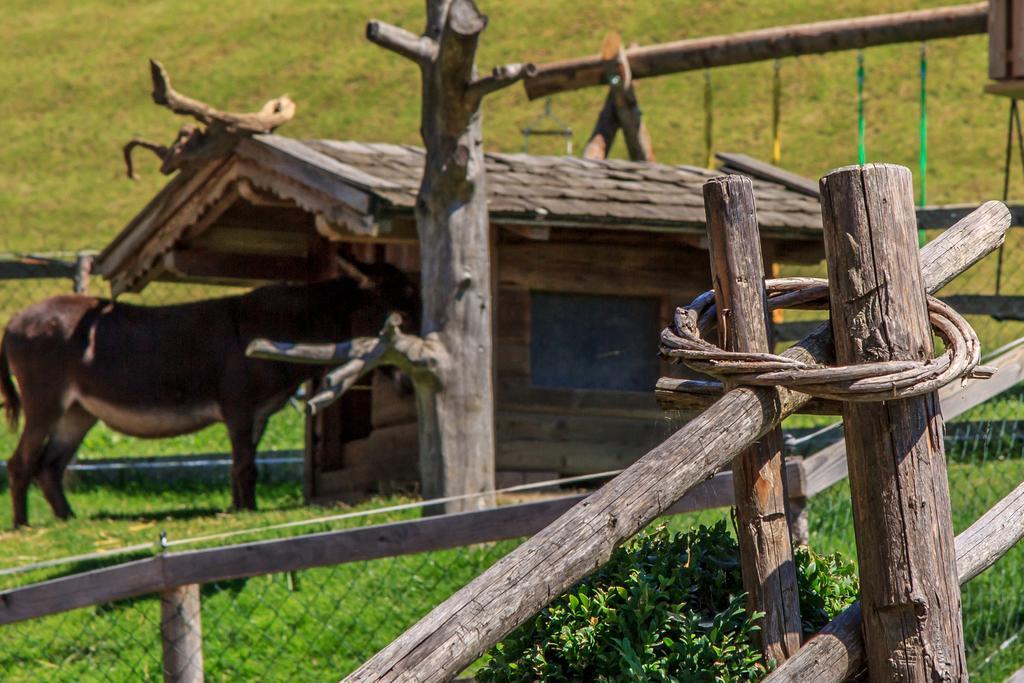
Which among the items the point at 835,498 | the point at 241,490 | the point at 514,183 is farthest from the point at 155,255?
the point at 835,498

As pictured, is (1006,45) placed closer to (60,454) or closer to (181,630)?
(181,630)

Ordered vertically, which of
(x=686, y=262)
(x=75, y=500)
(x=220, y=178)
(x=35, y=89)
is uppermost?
(x=35, y=89)

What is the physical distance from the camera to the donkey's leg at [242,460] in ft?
35.1

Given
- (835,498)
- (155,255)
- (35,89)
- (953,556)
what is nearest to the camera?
(953,556)

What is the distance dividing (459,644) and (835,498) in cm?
481

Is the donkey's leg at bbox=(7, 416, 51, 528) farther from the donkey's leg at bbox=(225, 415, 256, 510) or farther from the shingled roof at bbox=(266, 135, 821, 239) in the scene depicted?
the shingled roof at bbox=(266, 135, 821, 239)

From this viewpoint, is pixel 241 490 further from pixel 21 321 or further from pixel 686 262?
pixel 686 262

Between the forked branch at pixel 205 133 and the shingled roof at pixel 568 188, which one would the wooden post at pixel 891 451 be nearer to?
the shingled roof at pixel 568 188

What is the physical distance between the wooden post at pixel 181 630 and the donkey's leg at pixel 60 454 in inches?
211

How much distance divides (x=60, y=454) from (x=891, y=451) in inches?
362

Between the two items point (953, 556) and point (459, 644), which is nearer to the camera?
point (459, 644)

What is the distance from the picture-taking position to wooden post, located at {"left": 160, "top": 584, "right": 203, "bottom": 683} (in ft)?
19.2

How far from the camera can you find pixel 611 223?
976cm

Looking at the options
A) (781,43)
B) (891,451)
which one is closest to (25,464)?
(781,43)
